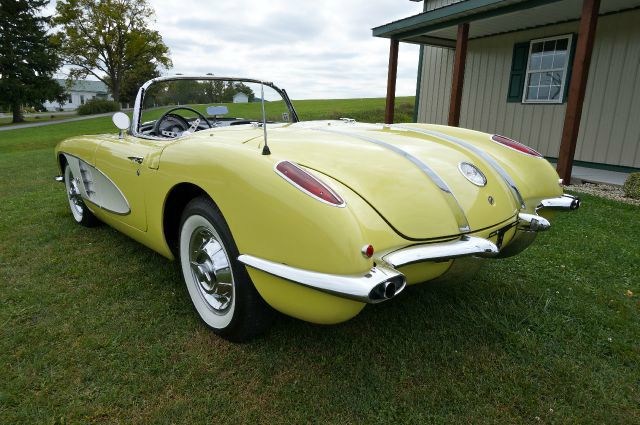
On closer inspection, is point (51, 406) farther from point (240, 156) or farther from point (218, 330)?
point (240, 156)

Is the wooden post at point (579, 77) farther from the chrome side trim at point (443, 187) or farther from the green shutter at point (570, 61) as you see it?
the chrome side trim at point (443, 187)

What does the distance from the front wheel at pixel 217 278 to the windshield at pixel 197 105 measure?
1130mm

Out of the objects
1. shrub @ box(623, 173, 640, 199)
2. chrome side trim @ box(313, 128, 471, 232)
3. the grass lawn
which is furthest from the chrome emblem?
shrub @ box(623, 173, 640, 199)

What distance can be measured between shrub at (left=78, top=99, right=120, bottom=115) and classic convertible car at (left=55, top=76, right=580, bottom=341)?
37737 mm

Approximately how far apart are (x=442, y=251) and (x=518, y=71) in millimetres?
8375

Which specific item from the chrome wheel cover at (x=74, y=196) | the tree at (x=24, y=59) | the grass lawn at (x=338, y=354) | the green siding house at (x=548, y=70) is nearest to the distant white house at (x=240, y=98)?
the grass lawn at (x=338, y=354)

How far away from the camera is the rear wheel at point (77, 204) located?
400 cm

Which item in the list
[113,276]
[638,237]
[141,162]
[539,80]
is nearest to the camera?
[141,162]

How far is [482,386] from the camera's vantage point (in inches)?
72.7

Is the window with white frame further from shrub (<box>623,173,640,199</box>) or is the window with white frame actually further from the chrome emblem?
the chrome emblem

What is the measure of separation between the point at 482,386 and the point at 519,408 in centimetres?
16

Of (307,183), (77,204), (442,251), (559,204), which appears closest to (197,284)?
(307,183)

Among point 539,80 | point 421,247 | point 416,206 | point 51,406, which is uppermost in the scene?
point 539,80

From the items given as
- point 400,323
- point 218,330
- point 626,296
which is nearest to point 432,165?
point 400,323
